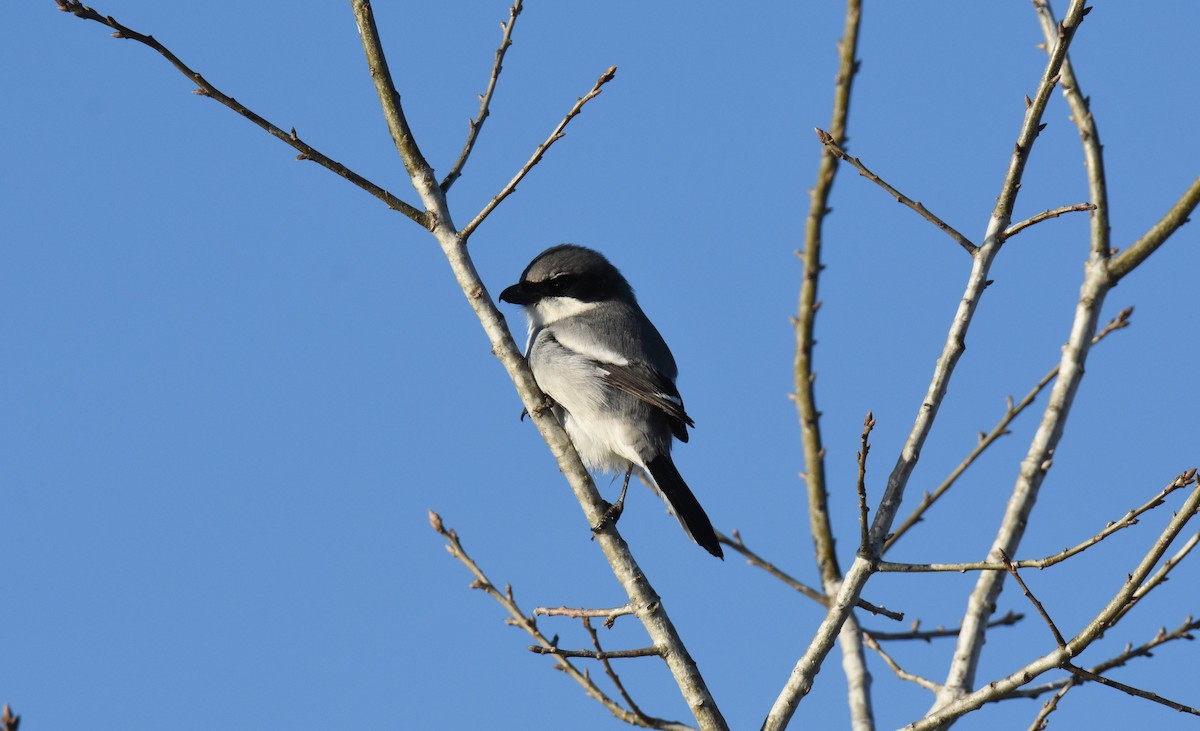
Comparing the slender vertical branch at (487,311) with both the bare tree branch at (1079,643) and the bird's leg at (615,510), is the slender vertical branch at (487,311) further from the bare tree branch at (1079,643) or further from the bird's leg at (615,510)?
the bare tree branch at (1079,643)

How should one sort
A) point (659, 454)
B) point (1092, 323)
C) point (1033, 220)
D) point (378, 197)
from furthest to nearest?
point (659, 454)
point (1092, 323)
point (378, 197)
point (1033, 220)

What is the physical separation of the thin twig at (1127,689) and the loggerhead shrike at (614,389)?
172cm

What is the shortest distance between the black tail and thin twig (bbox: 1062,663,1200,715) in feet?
5.38

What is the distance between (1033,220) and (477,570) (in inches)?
77.4

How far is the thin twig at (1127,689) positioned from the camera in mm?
3158

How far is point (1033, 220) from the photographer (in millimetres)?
3584

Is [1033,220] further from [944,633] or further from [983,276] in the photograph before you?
[944,633]

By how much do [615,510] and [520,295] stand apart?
1582mm

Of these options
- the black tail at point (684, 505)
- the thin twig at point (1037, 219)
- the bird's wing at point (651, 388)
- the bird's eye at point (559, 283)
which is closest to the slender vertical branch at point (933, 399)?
the thin twig at point (1037, 219)

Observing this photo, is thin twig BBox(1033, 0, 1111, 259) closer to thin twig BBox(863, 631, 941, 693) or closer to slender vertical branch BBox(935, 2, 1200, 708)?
slender vertical branch BBox(935, 2, 1200, 708)

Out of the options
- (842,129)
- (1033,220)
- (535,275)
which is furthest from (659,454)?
(1033,220)

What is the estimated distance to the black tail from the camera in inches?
184

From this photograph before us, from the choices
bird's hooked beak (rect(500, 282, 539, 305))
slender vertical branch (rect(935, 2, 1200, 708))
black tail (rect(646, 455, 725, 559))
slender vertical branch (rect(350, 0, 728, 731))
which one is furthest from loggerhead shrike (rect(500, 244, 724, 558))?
slender vertical branch (rect(935, 2, 1200, 708))

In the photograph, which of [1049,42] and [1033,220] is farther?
[1049,42]
